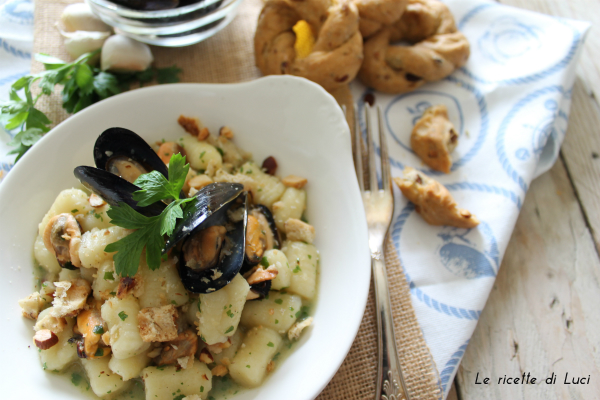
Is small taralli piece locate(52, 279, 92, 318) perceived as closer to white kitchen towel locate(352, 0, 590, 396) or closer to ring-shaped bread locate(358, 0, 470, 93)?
white kitchen towel locate(352, 0, 590, 396)

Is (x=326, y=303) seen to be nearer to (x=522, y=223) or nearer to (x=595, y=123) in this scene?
(x=522, y=223)

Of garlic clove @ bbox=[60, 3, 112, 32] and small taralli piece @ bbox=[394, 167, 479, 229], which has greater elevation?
garlic clove @ bbox=[60, 3, 112, 32]

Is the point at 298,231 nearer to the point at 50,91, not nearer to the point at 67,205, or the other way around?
the point at 67,205

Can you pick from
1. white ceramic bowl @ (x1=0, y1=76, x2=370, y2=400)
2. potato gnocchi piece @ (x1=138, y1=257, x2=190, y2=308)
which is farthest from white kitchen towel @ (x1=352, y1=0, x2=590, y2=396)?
potato gnocchi piece @ (x1=138, y1=257, x2=190, y2=308)

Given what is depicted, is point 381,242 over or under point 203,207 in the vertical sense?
under

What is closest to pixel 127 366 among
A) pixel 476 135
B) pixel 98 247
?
pixel 98 247

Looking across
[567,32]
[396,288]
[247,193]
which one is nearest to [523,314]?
[396,288]
